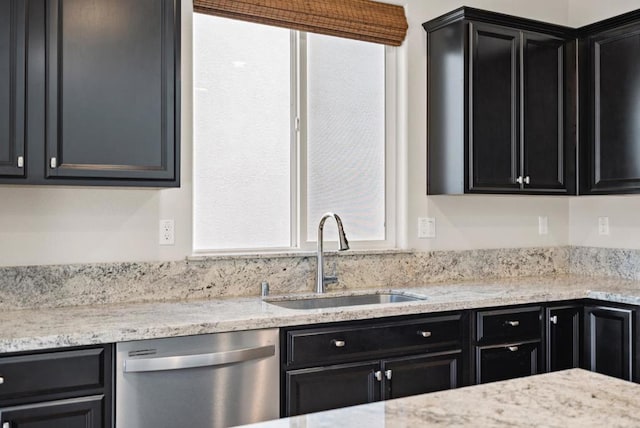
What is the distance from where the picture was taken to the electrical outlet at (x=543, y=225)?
387 centimetres

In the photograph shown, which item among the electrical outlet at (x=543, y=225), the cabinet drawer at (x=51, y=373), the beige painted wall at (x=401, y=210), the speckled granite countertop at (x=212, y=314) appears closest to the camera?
the cabinet drawer at (x=51, y=373)

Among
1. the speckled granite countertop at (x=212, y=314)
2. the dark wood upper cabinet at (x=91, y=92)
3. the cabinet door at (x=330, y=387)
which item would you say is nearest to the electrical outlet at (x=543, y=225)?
the speckled granite countertop at (x=212, y=314)

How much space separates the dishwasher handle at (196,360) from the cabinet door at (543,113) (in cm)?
185

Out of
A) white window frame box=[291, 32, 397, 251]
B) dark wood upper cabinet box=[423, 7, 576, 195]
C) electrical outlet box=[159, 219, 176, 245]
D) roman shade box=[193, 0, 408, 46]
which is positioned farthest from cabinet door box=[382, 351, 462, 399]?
roman shade box=[193, 0, 408, 46]

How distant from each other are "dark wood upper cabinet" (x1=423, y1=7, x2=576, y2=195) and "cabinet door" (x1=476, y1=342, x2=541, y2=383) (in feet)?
2.72

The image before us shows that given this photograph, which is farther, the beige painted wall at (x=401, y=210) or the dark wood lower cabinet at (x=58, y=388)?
the beige painted wall at (x=401, y=210)

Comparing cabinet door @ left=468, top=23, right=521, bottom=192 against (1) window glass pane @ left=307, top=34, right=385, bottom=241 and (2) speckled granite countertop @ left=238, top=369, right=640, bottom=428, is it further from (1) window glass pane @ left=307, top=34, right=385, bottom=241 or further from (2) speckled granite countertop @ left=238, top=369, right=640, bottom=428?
(2) speckled granite countertop @ left=238, top=369, right=640, bottom=428

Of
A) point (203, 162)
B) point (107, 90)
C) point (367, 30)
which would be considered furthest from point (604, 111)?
point (107, 90)

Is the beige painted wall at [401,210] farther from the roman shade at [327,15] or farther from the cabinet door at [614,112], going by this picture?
the cabinet door at [614,112]

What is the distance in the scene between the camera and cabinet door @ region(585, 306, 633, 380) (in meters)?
2.94

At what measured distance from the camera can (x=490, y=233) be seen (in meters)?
3.68

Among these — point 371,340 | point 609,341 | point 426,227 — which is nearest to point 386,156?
point 426,227

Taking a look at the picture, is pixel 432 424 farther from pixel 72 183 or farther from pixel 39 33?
pixel 39 33

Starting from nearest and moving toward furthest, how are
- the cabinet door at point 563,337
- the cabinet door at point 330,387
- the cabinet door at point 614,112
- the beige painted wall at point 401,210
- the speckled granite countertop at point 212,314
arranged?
the speckled granite countertop at point 212,314 → the cabinet door at point 330,387 → the beige painted wall at point 401,210 → the cabinet door at point 563,337 → the cabinet door at point 614,112
